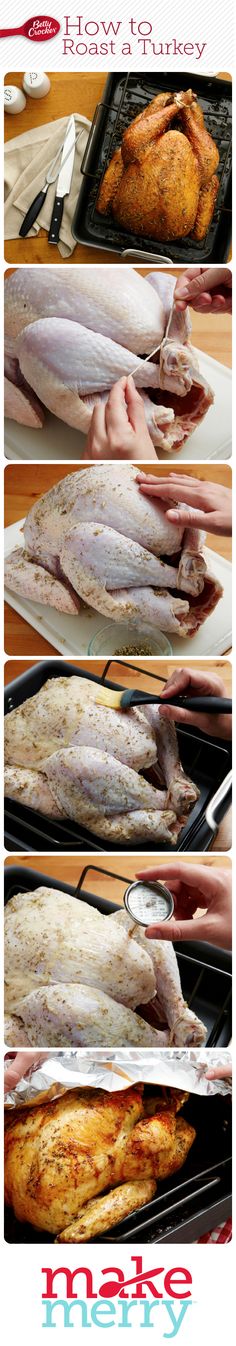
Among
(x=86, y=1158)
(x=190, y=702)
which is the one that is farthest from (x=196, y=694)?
(x=86, y=1158)

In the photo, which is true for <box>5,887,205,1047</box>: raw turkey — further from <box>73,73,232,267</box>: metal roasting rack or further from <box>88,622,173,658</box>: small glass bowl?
<box>73,73,232,267</box>: metal roasting rack

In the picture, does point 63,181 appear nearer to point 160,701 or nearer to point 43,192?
point 43,192

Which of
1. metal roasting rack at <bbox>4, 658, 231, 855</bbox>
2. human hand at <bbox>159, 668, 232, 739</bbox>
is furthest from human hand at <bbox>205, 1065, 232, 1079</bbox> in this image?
human hand at <bbox>159, 668, 232, 739</bbox>

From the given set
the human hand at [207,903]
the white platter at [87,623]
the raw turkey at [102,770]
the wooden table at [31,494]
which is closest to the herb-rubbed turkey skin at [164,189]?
the wooden table at [31,494]
